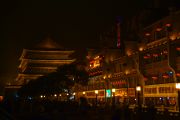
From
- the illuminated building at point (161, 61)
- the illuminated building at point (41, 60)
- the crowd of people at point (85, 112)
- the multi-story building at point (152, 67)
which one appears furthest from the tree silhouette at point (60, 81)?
the illuminated building at point (41, 60)

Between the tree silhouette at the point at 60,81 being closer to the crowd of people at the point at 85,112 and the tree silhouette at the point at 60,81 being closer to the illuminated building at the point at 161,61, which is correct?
Result: the crowd of people at the point at 85,112

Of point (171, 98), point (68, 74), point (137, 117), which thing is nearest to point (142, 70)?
point (171, 98)

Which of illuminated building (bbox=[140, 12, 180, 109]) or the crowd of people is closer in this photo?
the crowd of people

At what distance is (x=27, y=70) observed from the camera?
105 meters

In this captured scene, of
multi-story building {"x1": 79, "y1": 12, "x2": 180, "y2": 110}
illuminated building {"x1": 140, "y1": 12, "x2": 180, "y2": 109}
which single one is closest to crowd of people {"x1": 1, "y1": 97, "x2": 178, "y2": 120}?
illuminated building {"x1": 140, "y1": 12, "x2": 180, "y2": 109}

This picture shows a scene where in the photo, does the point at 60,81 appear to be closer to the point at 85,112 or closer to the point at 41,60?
the point at 85,112

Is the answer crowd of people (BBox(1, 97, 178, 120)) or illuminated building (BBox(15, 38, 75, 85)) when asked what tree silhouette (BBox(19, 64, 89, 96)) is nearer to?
crowd of people (BBox(1, 97, 178, 120))

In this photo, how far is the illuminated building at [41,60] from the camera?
104 meters

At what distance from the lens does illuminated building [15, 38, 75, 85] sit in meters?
104

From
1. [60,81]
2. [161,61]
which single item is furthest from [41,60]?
[161,61]

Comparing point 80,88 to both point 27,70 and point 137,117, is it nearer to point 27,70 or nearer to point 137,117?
point 27,70

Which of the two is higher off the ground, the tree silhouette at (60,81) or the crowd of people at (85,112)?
the tree silhouette at (60,81)

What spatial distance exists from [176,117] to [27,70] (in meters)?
84.9

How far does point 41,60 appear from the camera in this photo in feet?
346
